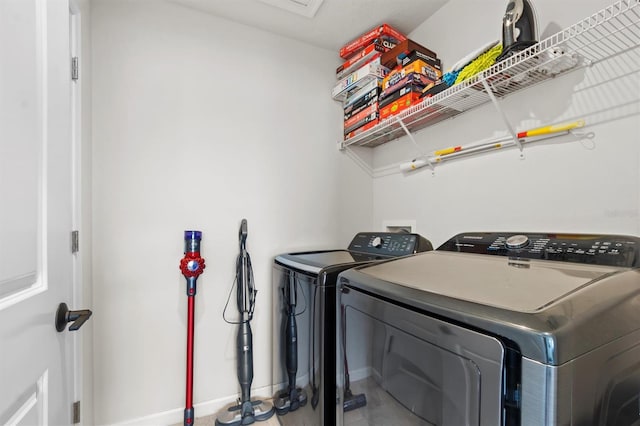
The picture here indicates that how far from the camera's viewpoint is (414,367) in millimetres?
700

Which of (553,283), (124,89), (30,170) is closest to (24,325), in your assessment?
(30,170)

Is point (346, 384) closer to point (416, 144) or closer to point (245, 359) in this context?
point (245, 359)

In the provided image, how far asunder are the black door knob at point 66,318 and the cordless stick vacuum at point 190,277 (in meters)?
0.76

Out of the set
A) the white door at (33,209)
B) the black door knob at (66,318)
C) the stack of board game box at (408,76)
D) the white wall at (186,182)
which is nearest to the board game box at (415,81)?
the stack of board game box at (408,76)

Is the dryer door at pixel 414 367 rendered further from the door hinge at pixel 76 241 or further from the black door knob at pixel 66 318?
the door hinge at pixel 76 241

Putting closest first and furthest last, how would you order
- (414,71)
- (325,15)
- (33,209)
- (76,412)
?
1. (33,209)
2. (76,412)
3. (414,71)
4. (325,15)

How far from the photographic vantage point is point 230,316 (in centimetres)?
184

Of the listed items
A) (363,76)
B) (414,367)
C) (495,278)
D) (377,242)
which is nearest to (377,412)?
(414,367)

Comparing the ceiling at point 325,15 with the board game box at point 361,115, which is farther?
the board game box at point 361,115

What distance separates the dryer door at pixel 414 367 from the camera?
541mm

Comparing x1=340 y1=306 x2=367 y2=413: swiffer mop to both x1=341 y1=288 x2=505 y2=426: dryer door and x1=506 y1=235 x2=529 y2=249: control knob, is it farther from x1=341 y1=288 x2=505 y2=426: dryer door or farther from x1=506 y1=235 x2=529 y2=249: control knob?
x1=506 y1=235 x2=529 y2=249: control knob

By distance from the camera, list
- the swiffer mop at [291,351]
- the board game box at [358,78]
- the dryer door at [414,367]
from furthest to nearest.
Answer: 1. the board game box at [358,78]
2. the swiffer mop at [291,351]
3. the dryer door at [414,367]

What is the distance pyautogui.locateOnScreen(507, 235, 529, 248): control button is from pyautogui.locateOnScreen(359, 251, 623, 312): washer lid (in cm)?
14

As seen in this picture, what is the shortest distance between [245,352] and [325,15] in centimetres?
224
